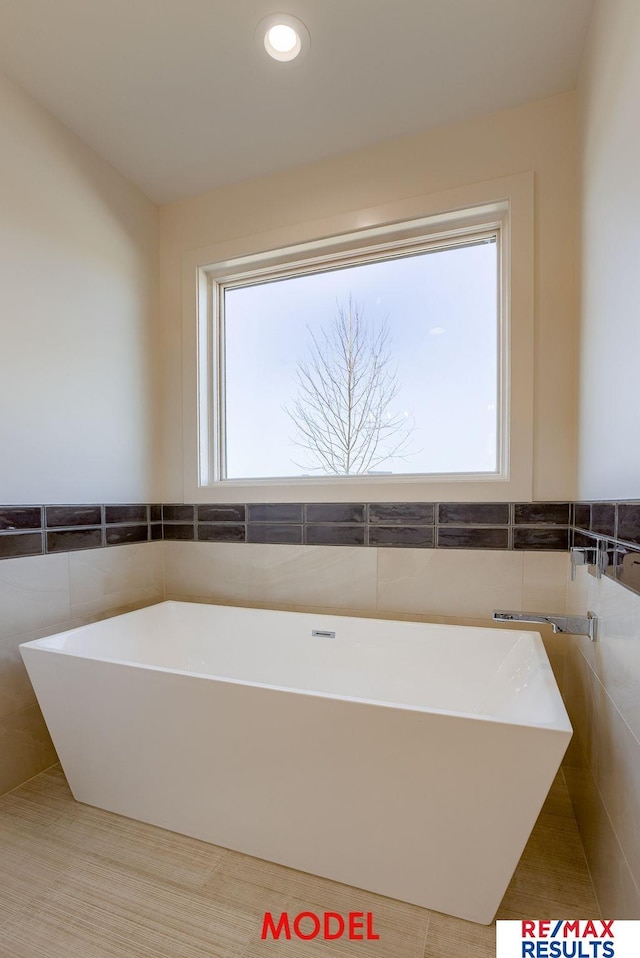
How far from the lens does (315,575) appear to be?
88.7 inches

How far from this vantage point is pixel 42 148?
6.38 ft

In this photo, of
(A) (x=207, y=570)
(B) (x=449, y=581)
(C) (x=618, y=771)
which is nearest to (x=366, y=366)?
(B) (x=449, y=581)

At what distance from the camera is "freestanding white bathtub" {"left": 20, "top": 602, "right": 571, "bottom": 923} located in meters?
1.12

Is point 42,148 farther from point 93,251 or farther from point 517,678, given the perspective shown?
point 517,678

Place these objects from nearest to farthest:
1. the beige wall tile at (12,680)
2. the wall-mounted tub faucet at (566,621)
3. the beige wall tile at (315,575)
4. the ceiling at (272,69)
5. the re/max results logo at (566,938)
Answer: the re/max results logo at (566,938) < the wall-mounted tub faucet at (566,621) < the ceiling at (272,69) < the beige wall tile at (12,680) < the beige wall tile at (315,575)

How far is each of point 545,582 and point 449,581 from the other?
0.39 meters

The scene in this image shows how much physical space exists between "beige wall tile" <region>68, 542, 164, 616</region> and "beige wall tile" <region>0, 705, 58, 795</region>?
426 millimetres

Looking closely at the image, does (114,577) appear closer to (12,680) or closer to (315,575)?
(12,680)

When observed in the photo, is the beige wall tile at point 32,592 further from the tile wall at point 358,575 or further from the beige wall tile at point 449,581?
the beige wall tile at point 449,581

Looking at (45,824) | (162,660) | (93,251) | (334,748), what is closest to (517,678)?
(334,748)

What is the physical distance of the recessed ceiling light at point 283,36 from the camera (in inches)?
63.8

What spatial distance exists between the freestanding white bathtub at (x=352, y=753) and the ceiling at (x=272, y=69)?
2.18 m

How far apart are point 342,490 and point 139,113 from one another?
1.90 m

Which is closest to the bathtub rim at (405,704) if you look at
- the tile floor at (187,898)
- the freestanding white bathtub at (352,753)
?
the freestanding white bathtub at (352,753)
